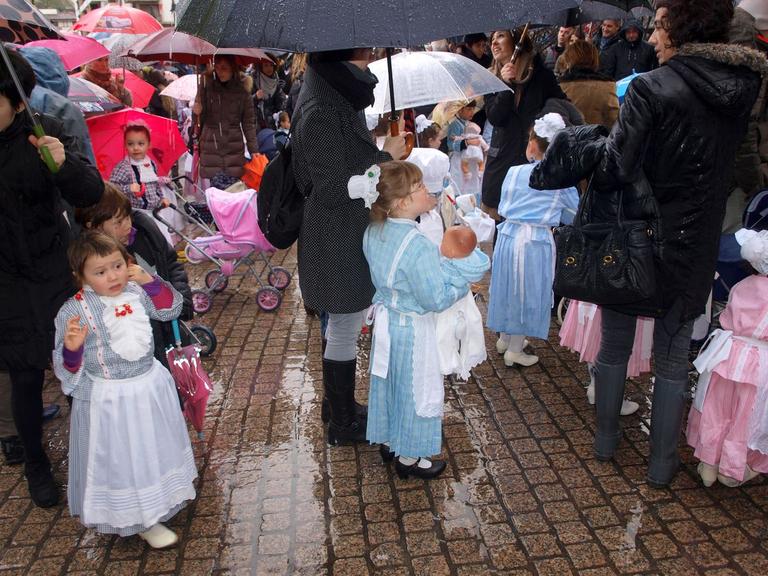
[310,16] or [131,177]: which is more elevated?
[310,16]

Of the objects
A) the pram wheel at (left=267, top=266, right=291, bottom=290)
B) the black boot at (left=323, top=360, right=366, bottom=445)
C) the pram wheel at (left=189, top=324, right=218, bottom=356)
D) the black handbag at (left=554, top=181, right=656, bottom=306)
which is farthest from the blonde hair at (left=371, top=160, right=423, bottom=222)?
the pram wheel at (left=267, top=266, right=291, bottom=290)

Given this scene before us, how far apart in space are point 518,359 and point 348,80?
8.19ft

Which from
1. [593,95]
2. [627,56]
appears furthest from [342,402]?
[627,56]

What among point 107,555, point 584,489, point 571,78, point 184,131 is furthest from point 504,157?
point 184,131

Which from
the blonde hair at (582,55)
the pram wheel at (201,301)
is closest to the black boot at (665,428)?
the blonde hair at (582,55)

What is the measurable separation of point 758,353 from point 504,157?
2.67m

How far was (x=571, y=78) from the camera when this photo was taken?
5.85 metres

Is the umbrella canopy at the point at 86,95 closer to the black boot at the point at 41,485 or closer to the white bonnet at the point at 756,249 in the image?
the black boot at the point at 41,485

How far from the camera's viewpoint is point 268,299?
239 inches

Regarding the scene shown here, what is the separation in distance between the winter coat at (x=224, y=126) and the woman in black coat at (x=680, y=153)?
5.16 m

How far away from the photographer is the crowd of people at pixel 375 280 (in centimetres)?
300

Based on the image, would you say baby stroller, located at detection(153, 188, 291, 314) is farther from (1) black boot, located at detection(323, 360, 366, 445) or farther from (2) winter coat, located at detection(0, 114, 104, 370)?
(2) winter coat, located at detection(0, 114, 104, 370)

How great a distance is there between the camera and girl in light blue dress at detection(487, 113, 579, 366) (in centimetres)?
Result: 454

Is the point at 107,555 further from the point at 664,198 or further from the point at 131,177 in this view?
the point at 131,177
